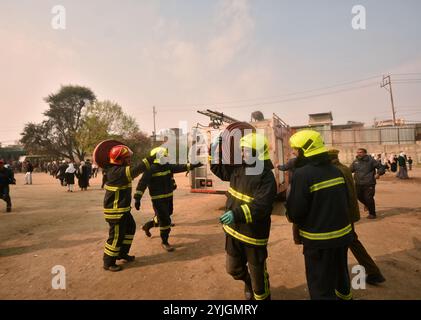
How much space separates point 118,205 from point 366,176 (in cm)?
599

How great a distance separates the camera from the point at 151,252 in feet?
17.2

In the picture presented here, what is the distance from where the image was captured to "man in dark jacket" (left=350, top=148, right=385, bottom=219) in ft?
23.4

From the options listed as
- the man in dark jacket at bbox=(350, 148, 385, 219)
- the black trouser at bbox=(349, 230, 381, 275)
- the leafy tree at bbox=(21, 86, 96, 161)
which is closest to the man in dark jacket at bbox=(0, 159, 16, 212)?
the black trouser at bbox=(349, 230, 381, 275)

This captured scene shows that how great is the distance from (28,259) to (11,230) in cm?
267

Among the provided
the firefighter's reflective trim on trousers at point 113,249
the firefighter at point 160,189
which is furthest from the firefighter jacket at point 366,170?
the firefighter's reflective trim on trousers at point 113,249

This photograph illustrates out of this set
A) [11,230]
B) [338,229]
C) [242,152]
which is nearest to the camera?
[338,229]

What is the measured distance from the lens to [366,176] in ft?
23.4

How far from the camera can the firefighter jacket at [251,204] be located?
109 inches

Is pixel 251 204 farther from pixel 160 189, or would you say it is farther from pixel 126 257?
pixel 126 257

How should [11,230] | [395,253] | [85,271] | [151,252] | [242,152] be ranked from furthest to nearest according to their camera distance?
[11,230] < [151,252] < [395,253] < [85,271] < [242,152]

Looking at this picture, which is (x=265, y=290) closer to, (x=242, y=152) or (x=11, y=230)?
(x=242, y=152)

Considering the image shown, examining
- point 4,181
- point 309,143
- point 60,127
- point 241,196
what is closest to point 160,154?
point 241,196

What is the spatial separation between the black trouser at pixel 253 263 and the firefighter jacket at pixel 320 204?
1.78ft
